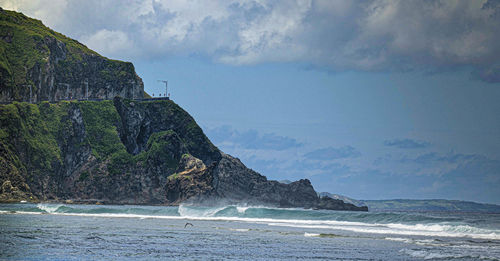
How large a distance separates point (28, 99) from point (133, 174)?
39290mm

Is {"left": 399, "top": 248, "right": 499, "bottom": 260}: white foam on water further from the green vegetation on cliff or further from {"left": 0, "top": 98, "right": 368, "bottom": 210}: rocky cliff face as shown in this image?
{"left": 0, "top": 98, "right": 368, "bottom": 210}: rocky cliff face

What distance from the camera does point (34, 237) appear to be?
43.2m

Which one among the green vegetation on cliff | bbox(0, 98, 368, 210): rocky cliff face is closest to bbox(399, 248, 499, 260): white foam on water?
the green vegetation on cliff

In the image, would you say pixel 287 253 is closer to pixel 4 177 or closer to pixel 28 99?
pixel 4 177

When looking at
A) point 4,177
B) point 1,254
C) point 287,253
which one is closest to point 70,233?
point 1,254

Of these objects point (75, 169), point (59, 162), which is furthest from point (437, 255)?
point (75, 169)

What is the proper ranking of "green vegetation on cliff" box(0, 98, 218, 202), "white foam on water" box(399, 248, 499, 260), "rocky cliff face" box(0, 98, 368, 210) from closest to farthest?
"white foam on water" box(399, 248, 499, 260), "green vegetation on cliff" box(0, 98, 218, 202), "rocky cliff face" box(0, 98, 368, 210)

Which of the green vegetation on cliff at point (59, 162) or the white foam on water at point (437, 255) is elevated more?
the green vegetation on cliff at point (59, 162)

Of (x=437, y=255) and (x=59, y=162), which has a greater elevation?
(x=59, y=162)

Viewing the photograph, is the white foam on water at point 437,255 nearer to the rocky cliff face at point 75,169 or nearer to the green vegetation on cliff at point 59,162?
the green vegetation on cliff at point 59,162

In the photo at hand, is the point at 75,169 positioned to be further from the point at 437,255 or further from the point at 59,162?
the point at 437,255

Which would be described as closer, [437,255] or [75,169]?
[437,255]

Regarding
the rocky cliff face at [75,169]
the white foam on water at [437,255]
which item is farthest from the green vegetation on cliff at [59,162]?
the white foam on water at [437,255]

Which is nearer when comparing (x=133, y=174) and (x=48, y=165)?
(x=48, y=165)
